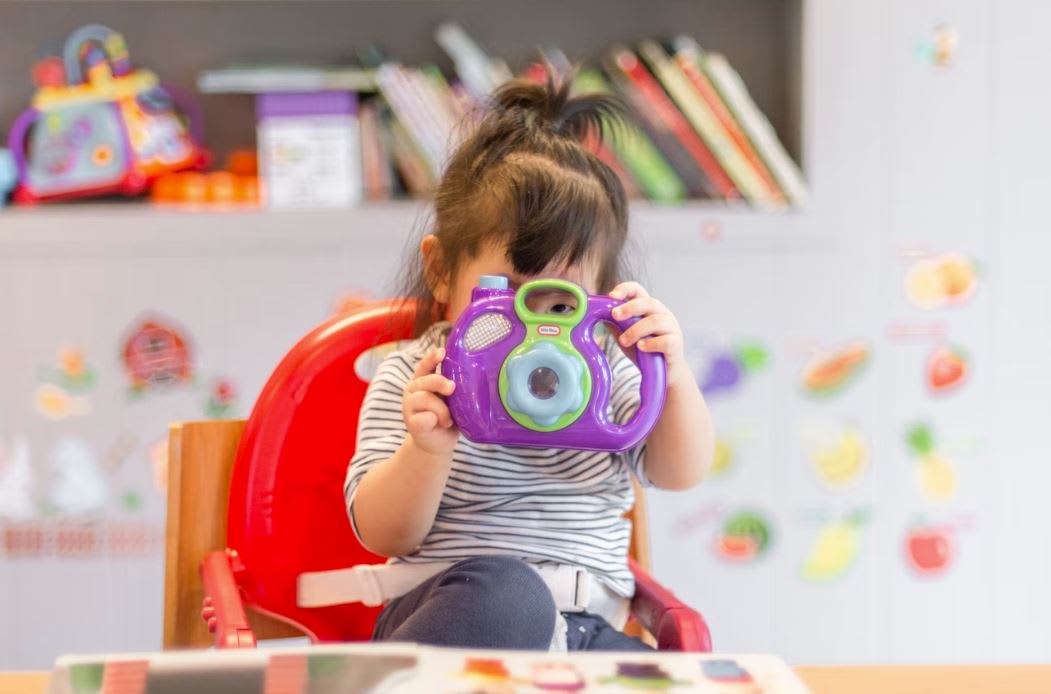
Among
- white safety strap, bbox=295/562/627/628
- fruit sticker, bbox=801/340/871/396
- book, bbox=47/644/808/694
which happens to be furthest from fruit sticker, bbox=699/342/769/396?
book, bbox=47/644/808/694

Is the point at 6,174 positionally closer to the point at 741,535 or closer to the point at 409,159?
the point at 409,159

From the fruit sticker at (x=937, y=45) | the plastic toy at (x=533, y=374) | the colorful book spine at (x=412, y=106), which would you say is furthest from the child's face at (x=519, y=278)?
the fruit sticker at (x=937, y=45)

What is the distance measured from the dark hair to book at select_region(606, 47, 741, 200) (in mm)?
675

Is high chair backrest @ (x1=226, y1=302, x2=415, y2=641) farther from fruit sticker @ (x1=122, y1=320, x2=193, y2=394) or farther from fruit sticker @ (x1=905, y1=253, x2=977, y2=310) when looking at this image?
fruit sticker @ (x1=905, y1=253, x2=977, y2=310)

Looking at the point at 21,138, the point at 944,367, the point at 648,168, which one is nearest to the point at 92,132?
the point at 21,138

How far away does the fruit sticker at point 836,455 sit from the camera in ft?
5.47

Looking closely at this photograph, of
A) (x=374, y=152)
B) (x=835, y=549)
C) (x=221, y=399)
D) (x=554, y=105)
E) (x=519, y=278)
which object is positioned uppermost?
(x=374, y=152)

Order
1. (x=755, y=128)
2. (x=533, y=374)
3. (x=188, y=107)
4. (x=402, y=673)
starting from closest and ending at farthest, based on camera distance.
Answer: (x=402, y=673) → (x=533, y=374) → (x=755, y=128) → (x=188, y=107)

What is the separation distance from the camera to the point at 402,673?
1.46 ft

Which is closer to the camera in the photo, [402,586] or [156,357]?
[402,586]

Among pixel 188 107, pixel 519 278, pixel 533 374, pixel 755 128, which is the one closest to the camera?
pixel 533 374

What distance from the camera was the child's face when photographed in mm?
793

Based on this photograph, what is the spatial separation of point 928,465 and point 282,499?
42.5 inches

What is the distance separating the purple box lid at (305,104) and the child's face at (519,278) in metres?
0.86
